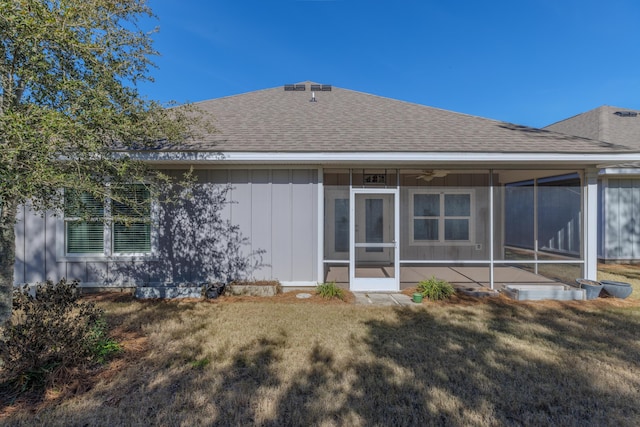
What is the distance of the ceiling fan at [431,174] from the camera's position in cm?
641

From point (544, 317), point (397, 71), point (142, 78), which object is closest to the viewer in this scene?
point (142, 78)

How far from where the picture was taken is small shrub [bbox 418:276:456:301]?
5688 millimetres

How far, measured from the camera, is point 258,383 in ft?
9.46

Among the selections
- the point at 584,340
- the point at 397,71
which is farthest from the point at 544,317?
the point at 397,71

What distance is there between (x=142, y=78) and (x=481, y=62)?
56.5 feet

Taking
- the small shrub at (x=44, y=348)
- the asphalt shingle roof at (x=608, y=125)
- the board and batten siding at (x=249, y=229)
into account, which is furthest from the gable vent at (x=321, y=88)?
the asphalt shingle roof at (x=608, y=125)

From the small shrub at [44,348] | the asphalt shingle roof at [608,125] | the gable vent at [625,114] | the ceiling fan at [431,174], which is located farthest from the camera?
the gable vent at [625,114]

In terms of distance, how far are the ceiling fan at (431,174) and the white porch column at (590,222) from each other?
2.72m

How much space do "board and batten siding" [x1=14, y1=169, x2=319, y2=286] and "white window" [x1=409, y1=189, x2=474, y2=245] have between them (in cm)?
224

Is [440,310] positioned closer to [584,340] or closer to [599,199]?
[584,340]

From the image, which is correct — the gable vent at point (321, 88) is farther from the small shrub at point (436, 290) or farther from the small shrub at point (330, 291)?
the small shrub at point (436, 290)

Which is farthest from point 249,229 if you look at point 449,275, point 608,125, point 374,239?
point 608,125

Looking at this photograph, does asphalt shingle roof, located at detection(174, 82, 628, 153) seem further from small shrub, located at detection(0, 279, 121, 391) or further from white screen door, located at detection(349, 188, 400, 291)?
small shrub, located at detection(0, 279, 121, 391)

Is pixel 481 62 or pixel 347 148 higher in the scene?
pixel 481 62
